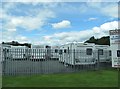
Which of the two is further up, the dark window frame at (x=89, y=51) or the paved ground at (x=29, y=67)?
the dark window frame at (x=89, y=51)

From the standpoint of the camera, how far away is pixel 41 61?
19266 millimetres

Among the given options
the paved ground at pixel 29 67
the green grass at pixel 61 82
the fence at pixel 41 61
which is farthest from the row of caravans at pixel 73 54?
the green grass at pixel 61 82

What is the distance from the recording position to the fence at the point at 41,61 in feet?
58.2

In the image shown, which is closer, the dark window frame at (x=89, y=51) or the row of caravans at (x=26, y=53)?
the row of caravans at (x=26, y=53)

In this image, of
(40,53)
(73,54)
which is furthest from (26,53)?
(73,54)

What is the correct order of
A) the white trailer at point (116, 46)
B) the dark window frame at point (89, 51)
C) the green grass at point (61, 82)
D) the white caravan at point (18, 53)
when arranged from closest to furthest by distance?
the green grass at point (61, 82) → the white caravan at point (18, 53) → the white trailer at point (116, 46) → the dark window frame at point (89, 51)

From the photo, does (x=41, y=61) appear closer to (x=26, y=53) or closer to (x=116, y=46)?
(x=26, y=53)

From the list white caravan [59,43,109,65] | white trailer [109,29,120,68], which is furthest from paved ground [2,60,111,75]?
white trailer [109,29,120,68]

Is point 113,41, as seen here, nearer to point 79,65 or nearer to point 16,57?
point 79,65

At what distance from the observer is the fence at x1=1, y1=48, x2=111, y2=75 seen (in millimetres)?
17750

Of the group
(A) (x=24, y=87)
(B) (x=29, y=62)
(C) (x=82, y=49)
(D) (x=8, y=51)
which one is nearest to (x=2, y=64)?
(D) (x=8, y=51)

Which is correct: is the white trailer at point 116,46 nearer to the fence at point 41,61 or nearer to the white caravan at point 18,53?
the fence at point 41,61

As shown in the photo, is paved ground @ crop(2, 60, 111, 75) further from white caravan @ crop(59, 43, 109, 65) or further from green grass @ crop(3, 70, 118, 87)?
green grass @ crop(3, 70, 118, 87)

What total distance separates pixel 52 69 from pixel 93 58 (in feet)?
17.2
